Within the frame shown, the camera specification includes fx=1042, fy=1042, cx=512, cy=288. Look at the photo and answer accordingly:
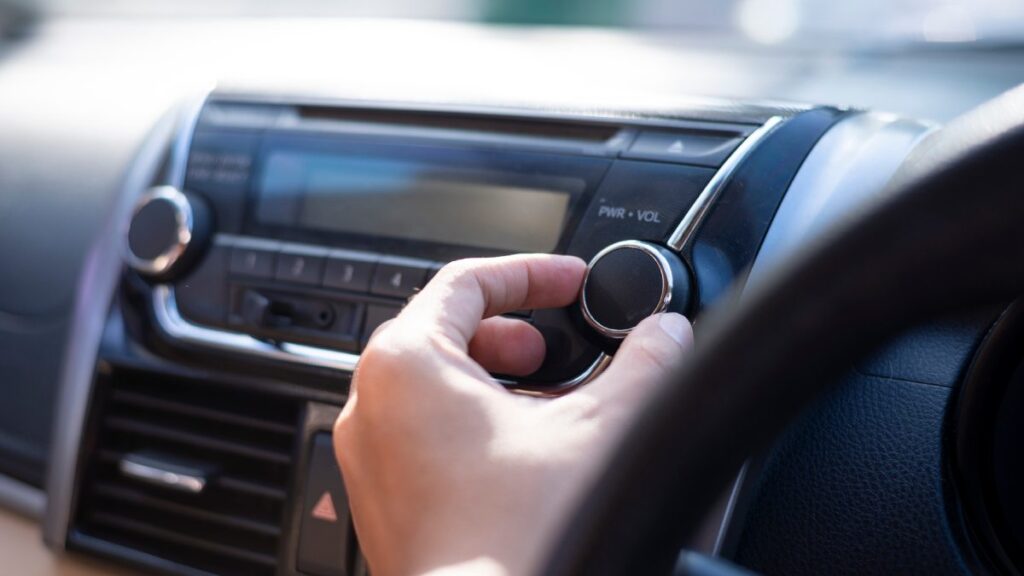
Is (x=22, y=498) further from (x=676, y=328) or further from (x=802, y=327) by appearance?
(x=802, y=327)

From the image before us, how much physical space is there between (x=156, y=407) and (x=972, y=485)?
635 millimetres

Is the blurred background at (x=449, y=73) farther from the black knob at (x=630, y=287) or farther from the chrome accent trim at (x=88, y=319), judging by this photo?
the black knob at (x=630, y=287)

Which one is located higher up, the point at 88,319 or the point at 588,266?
the point at 588,266

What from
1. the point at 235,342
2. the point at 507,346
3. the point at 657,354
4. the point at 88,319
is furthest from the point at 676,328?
the point at 88,319

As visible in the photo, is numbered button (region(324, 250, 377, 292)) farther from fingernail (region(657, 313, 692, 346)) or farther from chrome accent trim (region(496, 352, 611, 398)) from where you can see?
fingernail (region(657, 313, 692, 346))

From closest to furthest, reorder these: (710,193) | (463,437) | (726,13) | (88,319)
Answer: (463,437)
(710,193)
(88,319)
(726,13)

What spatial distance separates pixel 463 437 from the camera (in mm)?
493

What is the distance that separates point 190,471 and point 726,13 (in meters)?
0.73

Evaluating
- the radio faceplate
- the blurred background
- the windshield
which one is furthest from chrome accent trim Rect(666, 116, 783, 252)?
the windshield

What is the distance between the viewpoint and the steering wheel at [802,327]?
1.03 ft

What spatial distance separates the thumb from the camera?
49 cm

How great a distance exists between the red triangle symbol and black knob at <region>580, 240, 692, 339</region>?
25cm

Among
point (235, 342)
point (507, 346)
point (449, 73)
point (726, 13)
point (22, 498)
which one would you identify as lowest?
point (22, 498)

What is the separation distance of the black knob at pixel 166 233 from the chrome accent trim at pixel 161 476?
0.16 metres
